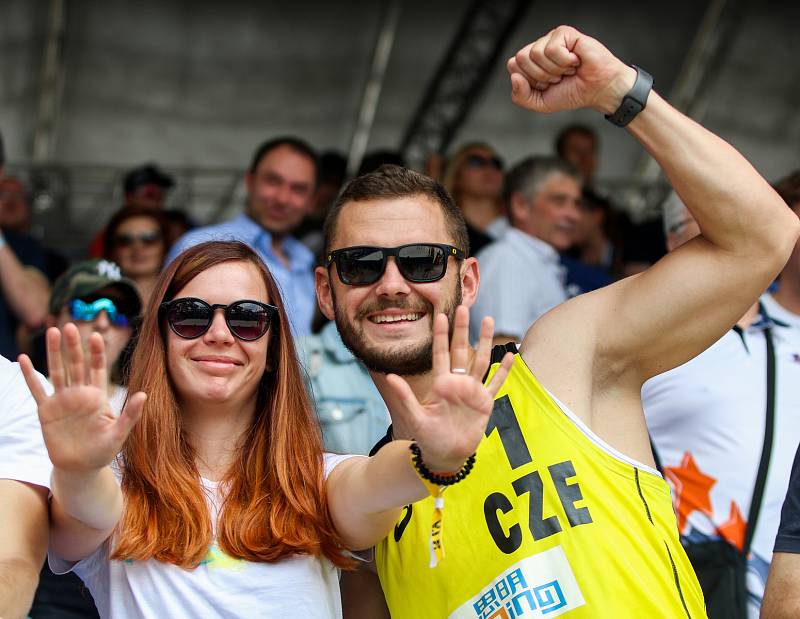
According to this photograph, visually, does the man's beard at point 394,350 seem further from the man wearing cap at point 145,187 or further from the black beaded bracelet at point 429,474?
the man wearing cap at point 145,187

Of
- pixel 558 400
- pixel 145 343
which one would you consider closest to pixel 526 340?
pixel 558 400

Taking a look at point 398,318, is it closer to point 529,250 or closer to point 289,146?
point 529,250

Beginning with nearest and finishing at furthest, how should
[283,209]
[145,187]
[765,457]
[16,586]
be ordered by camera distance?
[16,586]
[765,457]
[283,209]
[145,187]

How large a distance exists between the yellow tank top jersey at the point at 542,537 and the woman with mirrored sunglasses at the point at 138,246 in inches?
105

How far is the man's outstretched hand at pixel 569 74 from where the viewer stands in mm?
2395

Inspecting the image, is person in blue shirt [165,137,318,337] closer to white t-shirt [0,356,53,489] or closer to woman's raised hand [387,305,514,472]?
white t-shirt [0,356,53,489]

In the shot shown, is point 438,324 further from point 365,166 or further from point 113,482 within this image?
point 365,166

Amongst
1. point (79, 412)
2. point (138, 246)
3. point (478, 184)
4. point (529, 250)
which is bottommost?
point (79, 412)

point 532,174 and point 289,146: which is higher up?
point 289,146

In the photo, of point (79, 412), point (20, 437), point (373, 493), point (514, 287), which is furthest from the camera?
point (514, 287)

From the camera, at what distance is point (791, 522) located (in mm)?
2393

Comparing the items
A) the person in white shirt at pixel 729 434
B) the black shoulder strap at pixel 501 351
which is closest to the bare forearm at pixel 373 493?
the black shoulder strap at pixel 501 351

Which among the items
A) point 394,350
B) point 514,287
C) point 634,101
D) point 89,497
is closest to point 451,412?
point 394,350

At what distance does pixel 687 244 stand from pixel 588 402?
42 cm
